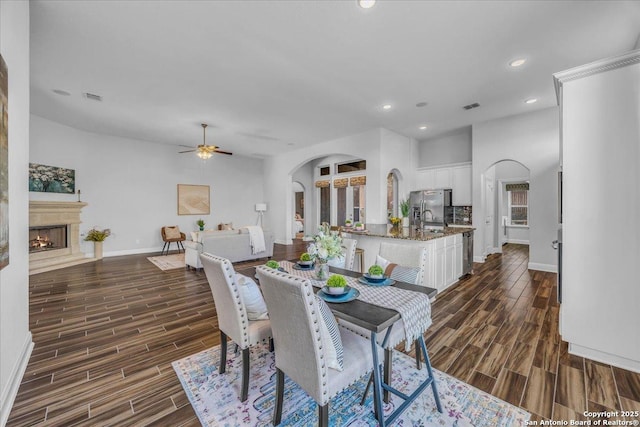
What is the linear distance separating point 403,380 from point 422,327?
64 cm

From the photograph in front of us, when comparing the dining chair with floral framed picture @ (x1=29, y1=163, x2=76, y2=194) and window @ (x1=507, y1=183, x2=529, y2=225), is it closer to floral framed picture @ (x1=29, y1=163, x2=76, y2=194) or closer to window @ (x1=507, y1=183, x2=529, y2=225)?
floral framed picture @ (x1=29, y1=163, x2=76, y2=194)

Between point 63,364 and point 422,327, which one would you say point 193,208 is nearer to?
point 63,364

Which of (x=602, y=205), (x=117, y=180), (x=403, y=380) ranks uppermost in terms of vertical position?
(x=117, y=180)

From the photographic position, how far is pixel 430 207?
701 cm

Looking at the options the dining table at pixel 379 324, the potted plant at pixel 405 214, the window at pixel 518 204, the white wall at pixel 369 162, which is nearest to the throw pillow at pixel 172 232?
the white wall at pixel 369 162

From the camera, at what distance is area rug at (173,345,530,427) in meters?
1.64

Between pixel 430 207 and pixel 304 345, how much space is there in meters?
6.49

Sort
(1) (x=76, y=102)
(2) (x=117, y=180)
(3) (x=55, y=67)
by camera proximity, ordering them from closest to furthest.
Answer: (3) (x=55, y=67) < (1) (x=76, y=102) < (2) (x=117, y=180)

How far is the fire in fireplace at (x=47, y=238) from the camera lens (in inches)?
216

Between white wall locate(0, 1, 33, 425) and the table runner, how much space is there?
6.93 feet

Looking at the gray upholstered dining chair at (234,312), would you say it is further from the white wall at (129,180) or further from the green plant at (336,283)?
the white wall at (129,180)

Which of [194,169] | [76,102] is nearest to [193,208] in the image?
[194,169]

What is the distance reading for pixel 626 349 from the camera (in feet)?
7.04

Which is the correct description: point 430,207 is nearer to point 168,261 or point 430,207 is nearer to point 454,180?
point 454,180
